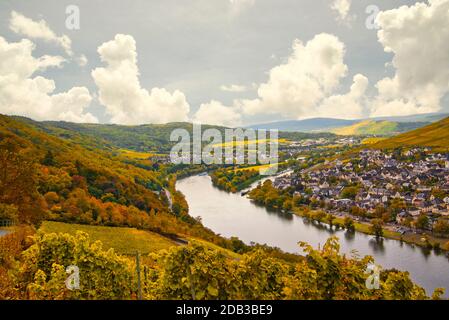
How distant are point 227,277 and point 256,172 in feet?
289

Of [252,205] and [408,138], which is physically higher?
[408,138]

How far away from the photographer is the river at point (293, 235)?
3084cm

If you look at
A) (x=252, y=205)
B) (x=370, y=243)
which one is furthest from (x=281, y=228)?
(x=252, y=205)

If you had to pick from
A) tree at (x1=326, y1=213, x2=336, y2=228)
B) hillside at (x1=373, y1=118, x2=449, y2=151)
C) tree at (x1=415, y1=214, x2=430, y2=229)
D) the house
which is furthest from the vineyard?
hillside at (x1=373, y1=118, x2=449, y2=151)

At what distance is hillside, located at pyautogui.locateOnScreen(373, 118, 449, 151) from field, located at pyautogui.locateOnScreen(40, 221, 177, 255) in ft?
281

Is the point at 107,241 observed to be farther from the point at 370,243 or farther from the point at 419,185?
the point at 419,185

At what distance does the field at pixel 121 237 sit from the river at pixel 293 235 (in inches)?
527

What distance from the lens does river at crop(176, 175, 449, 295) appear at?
3084 cm

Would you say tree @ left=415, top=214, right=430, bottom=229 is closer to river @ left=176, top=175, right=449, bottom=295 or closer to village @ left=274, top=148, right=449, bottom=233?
village @ left=274, top=148, right=449, bottom=233

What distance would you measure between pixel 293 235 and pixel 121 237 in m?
22.2

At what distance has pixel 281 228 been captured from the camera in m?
45.9

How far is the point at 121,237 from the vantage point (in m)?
27.9
